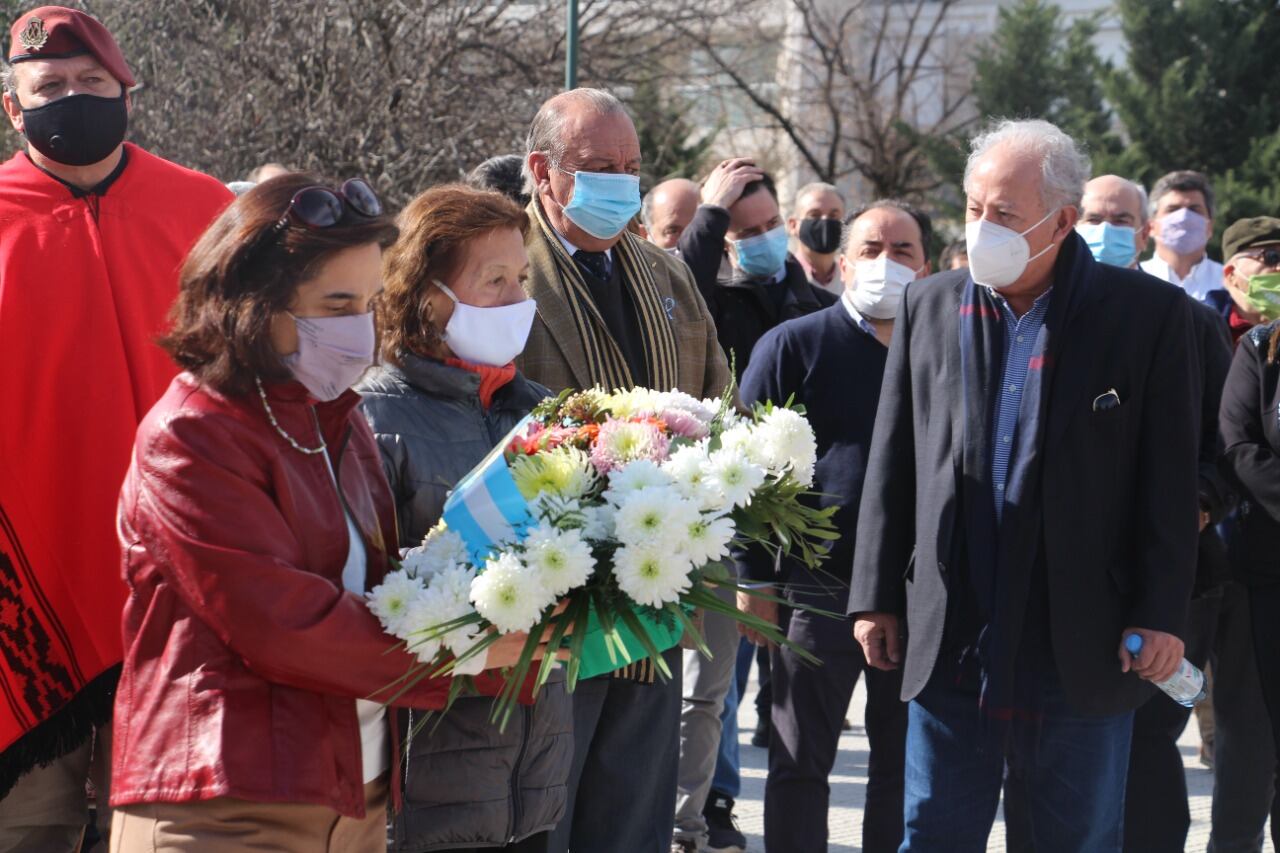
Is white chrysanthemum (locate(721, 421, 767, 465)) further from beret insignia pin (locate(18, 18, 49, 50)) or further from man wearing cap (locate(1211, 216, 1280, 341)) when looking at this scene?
man wearing cap (locate(1211, 216, 1280, 341))

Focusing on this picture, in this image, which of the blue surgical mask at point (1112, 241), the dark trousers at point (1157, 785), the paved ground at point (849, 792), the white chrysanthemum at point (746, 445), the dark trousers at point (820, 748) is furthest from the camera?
the blue surgical mask at point (1112, 241)

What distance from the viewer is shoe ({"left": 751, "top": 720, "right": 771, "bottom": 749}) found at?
7.44 m

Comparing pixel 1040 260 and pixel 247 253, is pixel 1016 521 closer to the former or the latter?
pixel 1040 260

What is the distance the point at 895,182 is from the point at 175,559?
82.1ft

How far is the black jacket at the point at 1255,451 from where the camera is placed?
509cm

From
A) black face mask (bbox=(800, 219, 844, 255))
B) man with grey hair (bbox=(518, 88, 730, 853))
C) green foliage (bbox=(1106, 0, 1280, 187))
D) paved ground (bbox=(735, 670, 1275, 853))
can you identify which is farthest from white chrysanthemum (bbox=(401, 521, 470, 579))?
green foliage (bbox=(1106, 0, 1280, 187))

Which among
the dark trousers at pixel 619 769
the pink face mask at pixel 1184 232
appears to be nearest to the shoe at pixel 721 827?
the dark trousers at pixel 619 769

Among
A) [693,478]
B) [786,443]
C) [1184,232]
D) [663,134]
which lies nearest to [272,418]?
[693,478]

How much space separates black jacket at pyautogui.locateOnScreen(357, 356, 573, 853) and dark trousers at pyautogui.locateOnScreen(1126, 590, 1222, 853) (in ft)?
8.06

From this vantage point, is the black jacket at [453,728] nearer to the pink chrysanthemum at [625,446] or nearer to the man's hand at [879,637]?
the pink chrysanthemum at [625,446]

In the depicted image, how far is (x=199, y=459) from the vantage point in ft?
8.63

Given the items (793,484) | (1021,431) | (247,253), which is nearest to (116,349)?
(247,253)

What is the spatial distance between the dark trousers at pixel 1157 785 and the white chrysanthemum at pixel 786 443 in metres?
A: 2.51

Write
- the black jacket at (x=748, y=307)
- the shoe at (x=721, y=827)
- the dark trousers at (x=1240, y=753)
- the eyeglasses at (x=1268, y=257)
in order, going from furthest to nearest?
the black jacket at (x=748, y=307) < the eyeglasses at (x=1268, y=257) < the shoe at (x=721, y=827) < the dark trousers at (x=1240, y=753)
